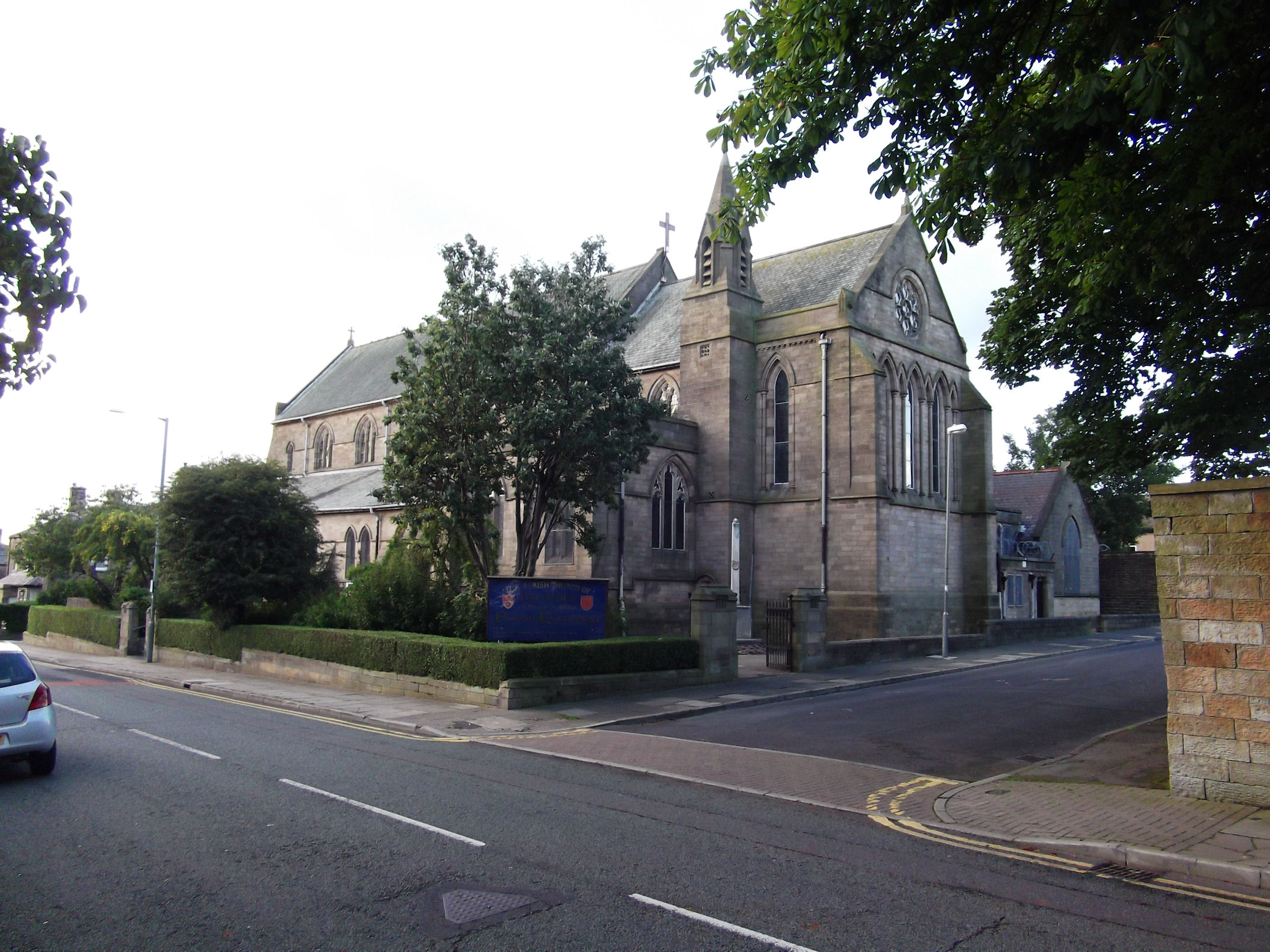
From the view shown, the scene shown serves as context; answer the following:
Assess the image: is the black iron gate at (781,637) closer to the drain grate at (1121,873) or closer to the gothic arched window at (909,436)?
the gothic arched window at (909,436)

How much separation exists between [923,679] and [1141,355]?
1007cm

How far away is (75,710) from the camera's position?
1647cm

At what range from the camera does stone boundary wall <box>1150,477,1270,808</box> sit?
28.3 ft

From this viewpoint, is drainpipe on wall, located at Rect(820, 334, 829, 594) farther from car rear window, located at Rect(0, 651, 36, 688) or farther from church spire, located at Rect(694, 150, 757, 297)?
car rear window, located at Rect(0, 651, 36, 688)

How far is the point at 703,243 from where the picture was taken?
3262cm

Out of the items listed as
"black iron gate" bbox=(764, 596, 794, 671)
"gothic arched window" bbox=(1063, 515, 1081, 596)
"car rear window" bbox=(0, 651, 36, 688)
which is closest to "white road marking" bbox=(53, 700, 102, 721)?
"car rear window" bbox=(0, 651, 36, 688)

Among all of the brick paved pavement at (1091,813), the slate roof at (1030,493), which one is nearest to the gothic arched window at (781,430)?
the slate roof at (1030,493)

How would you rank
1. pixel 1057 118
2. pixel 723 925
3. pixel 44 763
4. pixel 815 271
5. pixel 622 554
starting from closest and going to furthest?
pixel 723 925, pixel 1057 118, pixel 44 763, pixel 622 554, pixel 815 271

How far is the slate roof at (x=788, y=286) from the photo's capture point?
32.7m

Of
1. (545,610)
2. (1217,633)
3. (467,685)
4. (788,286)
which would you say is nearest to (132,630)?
(467,685)

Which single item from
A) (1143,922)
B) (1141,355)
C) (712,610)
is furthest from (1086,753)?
(712,610)

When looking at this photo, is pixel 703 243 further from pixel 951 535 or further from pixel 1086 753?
pixel 1086 753

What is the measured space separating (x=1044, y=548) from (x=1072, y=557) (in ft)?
15.2

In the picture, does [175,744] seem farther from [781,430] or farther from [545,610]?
[781,430]
